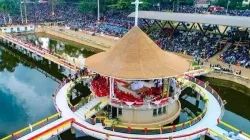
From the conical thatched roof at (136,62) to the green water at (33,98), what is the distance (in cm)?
943

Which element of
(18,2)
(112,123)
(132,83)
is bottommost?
(112,123)

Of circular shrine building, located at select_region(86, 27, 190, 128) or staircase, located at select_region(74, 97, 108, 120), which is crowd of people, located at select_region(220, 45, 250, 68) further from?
staircase, located at select_region(74, 97, 108, 120)

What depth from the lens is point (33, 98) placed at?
43000 mm

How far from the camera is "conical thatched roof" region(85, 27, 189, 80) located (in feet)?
94.6

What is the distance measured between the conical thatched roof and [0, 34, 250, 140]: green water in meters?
9.43

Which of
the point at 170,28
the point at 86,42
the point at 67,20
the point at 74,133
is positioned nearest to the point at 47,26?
the point at 67,20

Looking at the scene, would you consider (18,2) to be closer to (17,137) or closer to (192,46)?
(192,46)

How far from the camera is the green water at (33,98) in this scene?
3703 cm

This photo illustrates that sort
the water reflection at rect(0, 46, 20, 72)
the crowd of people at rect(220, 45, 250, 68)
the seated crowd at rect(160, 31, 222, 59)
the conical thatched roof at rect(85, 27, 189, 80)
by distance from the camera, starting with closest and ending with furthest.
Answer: the conical thatched roof at rect(85, 27, 189, 80) < the crowd of people at rect(220, 45, 250, 68) < the seated crowd at rect(160, 31, 222, 59) < the water reflection at rect(0, 46, 20, 72)

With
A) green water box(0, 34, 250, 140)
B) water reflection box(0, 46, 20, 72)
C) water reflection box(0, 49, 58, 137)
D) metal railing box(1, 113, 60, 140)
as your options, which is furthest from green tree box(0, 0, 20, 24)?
metal railing box(1, 113, 60, 140)

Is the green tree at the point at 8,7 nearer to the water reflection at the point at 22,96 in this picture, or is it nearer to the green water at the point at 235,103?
the water reflection at the point at 22,96

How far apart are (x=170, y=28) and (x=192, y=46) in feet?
43.0

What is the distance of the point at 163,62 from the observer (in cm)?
3050

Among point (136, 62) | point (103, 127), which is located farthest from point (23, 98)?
point (136, 62)
